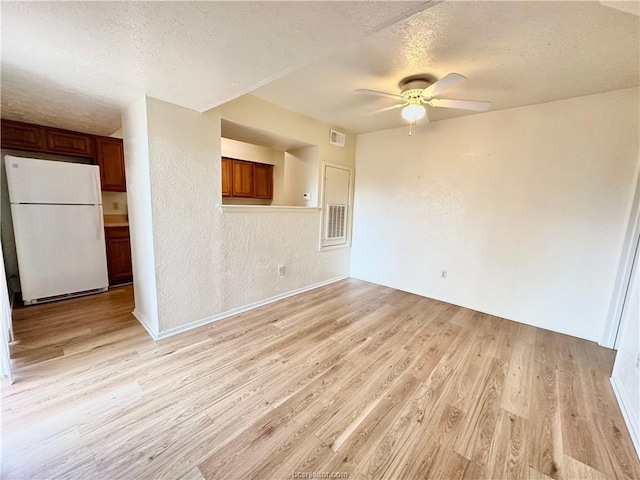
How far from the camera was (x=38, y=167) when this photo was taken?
2814 millimetres

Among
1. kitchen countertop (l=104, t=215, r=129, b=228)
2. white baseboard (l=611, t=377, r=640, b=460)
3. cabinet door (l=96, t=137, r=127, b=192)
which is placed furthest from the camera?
kitchen countertop (l=104, t=215, r=129, b=228)

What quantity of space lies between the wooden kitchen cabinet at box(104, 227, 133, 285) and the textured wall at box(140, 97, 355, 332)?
6.28 feet

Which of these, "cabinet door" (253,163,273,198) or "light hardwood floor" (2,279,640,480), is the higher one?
"cabinet door" (253,163,273,198)

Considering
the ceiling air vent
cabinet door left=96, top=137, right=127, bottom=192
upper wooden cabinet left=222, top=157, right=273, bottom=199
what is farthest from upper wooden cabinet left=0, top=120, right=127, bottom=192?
the ceiling air vent

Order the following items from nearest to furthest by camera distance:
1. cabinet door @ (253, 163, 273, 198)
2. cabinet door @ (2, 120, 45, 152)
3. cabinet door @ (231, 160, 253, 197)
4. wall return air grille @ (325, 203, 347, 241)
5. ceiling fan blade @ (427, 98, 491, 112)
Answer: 1. ceiling fan blade @ (427, 98, 491, 112)
2. cabinet door @ (2, 120, 45, 152)
3. wall return air grille @ (325, 203, 347, 241)
4. cabinet door @ (231, 160, 253, 197)
5. cabinet door @ (253, 163, 273, 198)

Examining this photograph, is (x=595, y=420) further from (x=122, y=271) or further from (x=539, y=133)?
(x=122, y=271)

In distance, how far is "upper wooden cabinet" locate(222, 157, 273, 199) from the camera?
14.6 ft

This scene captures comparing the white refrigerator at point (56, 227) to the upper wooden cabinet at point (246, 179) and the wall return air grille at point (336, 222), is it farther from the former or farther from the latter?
the wall return air grille at point (336, 222)

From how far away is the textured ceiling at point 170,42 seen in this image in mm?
1082

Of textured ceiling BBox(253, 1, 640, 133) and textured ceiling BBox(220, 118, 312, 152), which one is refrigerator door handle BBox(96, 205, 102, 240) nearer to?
textured ceiling BBox(220, 118, 312, 152)

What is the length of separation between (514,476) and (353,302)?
2.17 metres

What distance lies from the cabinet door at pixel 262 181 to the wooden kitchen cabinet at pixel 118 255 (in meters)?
2.17

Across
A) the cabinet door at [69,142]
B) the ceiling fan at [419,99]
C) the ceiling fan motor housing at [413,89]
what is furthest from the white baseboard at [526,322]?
the cabinet door at [69,142]

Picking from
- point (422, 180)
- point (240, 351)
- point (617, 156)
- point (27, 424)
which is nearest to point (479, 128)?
point (422, 180)
